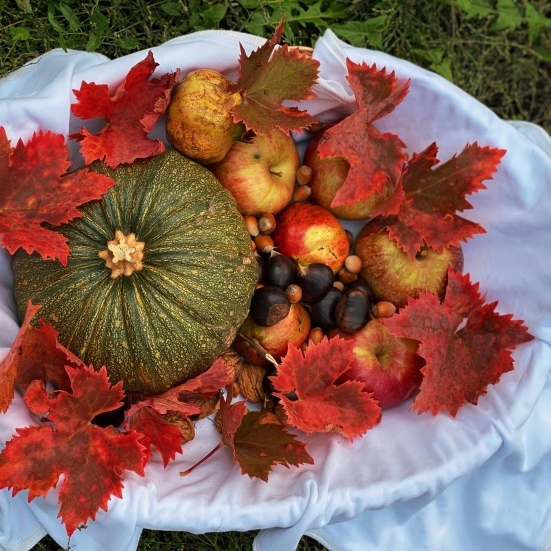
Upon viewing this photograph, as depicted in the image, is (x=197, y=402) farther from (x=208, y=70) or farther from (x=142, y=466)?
(x=208, y=70)

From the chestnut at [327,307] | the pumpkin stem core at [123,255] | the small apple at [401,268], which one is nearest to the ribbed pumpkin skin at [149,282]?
the pumpkin stem core at [123,255]

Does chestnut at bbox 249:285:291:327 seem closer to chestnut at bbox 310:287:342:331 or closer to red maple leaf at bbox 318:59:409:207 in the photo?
chestnut at bbox 310:287:342:331

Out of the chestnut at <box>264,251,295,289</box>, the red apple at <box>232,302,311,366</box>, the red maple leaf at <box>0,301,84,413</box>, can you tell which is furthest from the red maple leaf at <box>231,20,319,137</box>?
the red maple leaf at <box>0,301,84,413</box>

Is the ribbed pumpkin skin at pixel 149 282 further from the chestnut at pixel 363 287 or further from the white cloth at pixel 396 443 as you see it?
the chestnut at pixel 363 287

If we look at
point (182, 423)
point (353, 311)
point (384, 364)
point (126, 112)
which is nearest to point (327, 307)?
point (353, 311)

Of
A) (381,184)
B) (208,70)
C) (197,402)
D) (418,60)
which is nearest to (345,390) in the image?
(197,402)

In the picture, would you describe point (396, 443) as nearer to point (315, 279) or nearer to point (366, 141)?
point (315, 279)
